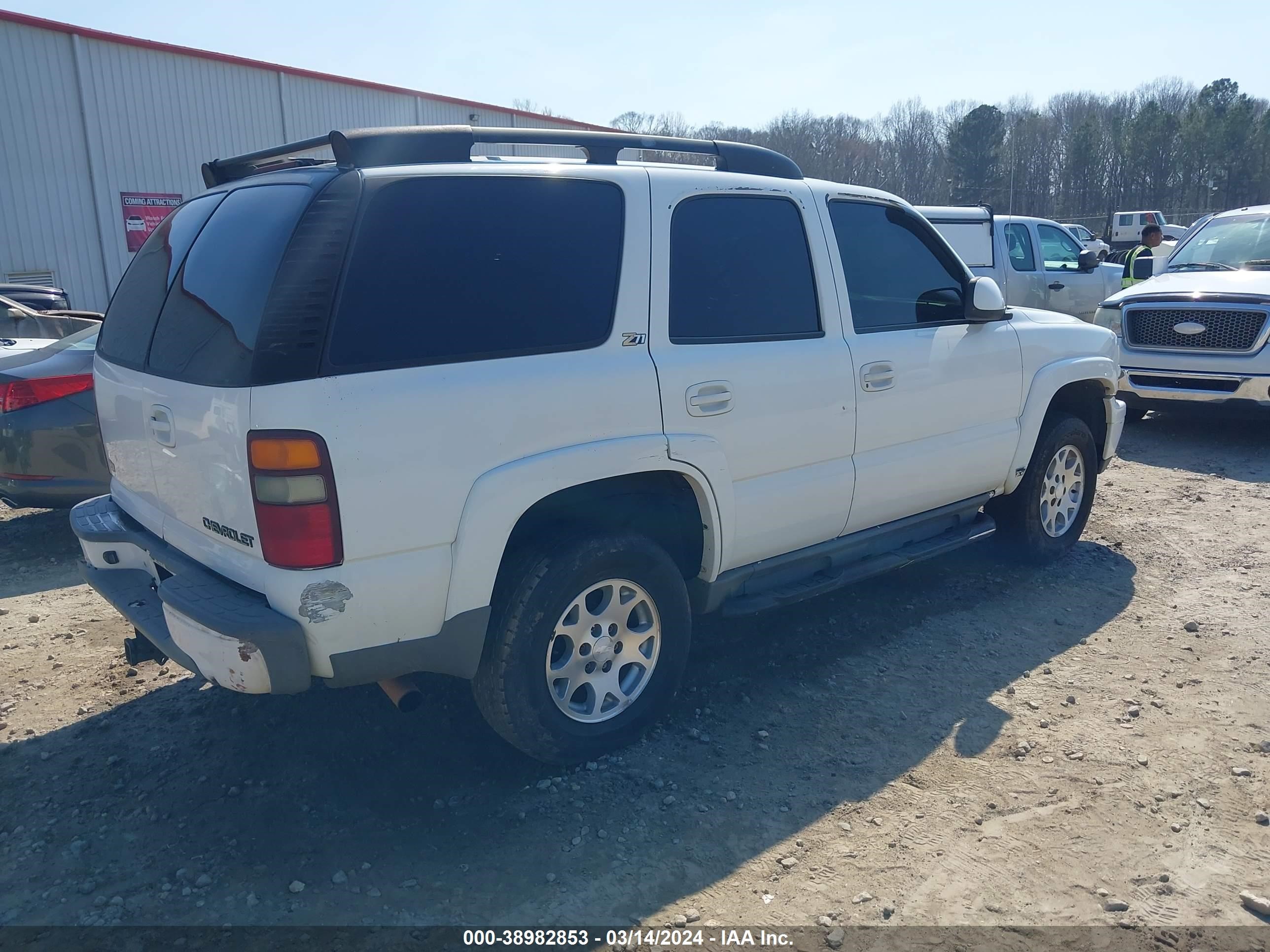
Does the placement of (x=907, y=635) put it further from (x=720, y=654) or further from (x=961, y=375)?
(x=961, y=375)

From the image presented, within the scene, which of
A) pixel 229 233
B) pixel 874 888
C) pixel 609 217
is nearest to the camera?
pixel 874 888

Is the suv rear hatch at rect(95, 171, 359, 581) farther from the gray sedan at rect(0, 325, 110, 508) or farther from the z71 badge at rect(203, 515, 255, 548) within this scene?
the gray sedan at rect(0, 325, 110, 508)

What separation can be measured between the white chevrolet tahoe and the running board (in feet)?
0.10

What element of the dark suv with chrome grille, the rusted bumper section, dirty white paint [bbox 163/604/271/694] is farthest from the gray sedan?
the dark suv with chrome grille

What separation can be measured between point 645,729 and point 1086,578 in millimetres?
3118

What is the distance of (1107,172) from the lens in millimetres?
59312

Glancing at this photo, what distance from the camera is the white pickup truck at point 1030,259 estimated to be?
460 inches

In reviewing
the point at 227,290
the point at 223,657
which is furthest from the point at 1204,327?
the point at 223,657

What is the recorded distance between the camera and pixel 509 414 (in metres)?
2.96

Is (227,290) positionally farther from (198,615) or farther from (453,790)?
(453,790)

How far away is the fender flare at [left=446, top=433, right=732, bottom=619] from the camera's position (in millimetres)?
2904

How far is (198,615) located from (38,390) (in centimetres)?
362

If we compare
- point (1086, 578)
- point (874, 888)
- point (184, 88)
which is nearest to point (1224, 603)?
point (1086, 578)

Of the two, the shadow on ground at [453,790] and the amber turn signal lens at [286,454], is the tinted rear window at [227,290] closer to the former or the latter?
the amber turn signal lens at [286,454]
